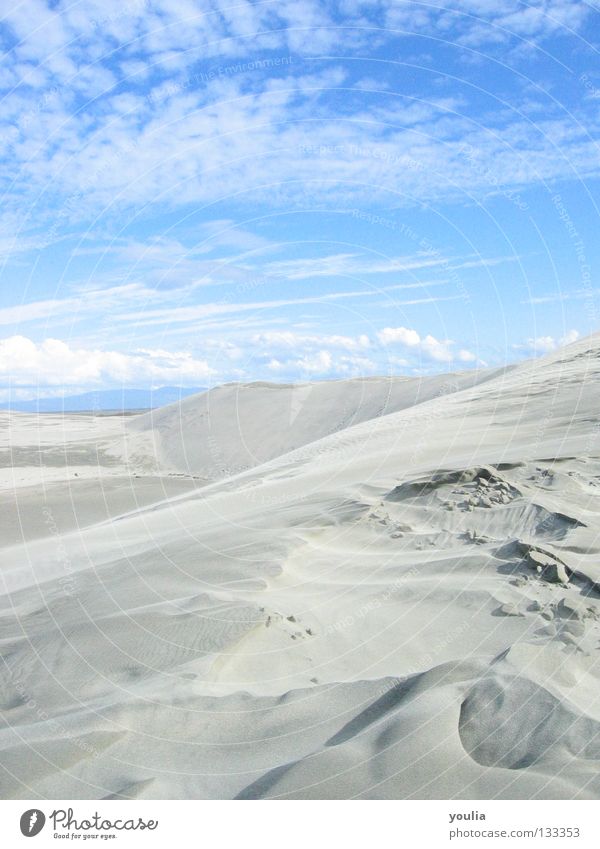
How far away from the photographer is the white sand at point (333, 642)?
2.74 meters

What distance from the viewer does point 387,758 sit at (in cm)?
266

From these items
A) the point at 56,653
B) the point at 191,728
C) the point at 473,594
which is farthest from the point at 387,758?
the point at 56,653

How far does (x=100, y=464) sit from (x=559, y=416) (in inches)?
559

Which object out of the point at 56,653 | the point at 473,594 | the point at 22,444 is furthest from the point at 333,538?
the point at 22,444

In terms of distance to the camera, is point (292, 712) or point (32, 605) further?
point (32, 605)

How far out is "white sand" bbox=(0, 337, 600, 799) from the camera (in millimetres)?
2740

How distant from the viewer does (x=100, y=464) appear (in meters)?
20.5

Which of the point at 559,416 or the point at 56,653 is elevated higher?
the point at 559,416

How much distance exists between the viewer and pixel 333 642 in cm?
405
